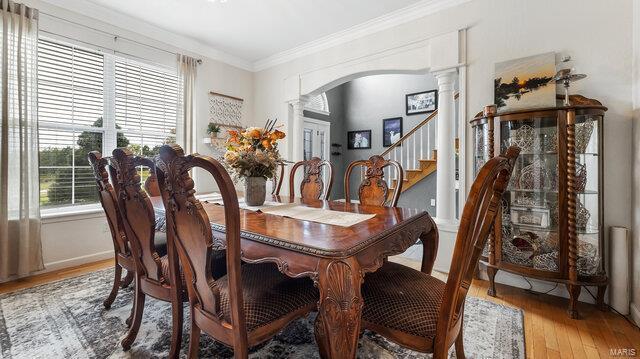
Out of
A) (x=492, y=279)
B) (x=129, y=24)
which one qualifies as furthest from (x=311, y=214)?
(x=129, y=24)

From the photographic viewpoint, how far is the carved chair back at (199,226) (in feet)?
3.16

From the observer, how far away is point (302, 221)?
5.07 ft

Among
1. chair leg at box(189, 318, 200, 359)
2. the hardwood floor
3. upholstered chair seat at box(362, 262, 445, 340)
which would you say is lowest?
the hardwood floor

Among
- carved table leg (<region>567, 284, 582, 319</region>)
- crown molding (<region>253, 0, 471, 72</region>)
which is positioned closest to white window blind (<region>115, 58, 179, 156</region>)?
crown molding (<region>253, 0, 471, 72</region>)

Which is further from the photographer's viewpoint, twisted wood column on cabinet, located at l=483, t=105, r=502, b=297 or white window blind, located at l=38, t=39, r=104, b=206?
white window blind, located at l=38, t=39, r=104, b=206

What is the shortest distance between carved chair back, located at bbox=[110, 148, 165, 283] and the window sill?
6.82ft

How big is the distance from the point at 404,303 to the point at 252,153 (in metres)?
1.28

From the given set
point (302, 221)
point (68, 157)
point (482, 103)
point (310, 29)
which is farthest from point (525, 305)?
point (68, 157)

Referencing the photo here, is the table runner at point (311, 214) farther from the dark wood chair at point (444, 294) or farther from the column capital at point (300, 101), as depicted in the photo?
the column capital at point (300, 101)

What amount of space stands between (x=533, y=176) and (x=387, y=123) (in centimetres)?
444

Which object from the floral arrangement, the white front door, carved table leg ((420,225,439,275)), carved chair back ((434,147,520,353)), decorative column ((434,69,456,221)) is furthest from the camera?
the white front door

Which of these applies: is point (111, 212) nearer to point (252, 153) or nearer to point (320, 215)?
point (252, 153)

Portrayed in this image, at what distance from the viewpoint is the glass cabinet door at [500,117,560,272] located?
2250 mm

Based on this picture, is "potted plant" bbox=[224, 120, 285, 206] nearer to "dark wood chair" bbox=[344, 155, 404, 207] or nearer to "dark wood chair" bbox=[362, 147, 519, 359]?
"dark wood chair" bbox=[344, 155, 404, 207]
